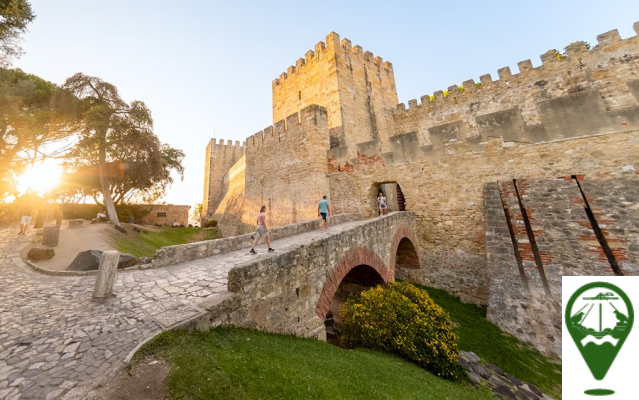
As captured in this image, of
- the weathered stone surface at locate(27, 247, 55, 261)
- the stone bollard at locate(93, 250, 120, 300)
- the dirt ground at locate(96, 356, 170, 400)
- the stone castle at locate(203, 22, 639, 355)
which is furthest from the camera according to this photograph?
the weathered stone surface at locate(27, 247, 55, 261)

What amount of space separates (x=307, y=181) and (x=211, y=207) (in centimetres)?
2286

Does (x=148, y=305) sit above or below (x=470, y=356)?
above

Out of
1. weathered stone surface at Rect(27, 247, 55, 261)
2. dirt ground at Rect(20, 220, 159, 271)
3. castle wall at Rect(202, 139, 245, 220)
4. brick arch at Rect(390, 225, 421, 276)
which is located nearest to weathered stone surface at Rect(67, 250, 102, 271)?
dirt ground at Rect(20, 220, 159, 271)

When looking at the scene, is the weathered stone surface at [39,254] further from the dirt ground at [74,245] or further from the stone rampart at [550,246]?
the stone rampart at [550,246]

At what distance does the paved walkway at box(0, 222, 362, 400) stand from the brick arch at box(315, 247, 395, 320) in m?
2.14

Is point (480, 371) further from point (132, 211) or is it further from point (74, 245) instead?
point (132, 211)

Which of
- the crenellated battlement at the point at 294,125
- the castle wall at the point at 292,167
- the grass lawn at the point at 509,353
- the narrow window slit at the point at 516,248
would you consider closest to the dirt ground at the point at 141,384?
the grass lawn at the point at 509,353

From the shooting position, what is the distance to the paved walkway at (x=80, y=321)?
87.9 inches

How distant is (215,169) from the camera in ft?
108

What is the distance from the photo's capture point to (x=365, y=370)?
146 inches

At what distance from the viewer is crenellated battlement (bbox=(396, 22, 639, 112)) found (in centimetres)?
1158

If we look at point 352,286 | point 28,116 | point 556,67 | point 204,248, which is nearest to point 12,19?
point 28,116

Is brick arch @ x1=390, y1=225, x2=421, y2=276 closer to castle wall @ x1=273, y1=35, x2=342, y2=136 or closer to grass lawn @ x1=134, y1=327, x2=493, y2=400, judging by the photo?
grass lawn @ x1=134, y1=327, x2=493, y2=400

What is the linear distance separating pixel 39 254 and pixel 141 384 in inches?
371
